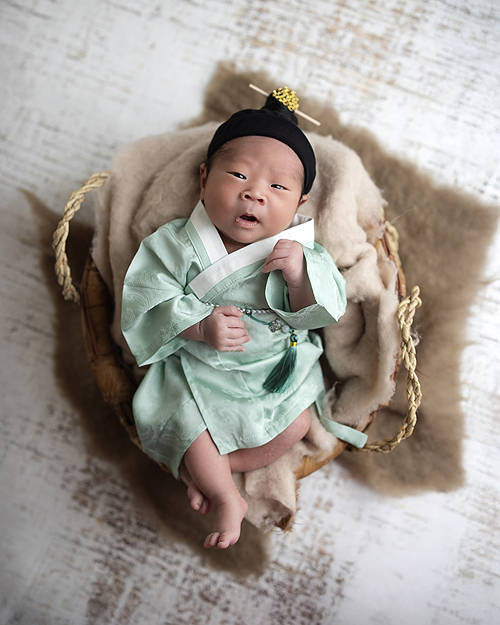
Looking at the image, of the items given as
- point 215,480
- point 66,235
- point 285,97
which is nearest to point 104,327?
point 66,235

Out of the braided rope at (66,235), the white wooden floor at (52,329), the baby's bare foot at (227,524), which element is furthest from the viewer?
the white wooden floor at (52,329)

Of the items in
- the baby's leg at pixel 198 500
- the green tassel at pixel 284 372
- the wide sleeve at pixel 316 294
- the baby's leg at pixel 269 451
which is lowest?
the baby's leg at pixel 198 500

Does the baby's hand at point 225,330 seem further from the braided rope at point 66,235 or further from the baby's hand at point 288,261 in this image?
the braided rope at point 66,235

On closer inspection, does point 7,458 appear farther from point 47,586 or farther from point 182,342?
point 182,342

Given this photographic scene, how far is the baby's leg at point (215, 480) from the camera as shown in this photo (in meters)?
1.23

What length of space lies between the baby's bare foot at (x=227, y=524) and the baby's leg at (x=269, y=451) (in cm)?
12

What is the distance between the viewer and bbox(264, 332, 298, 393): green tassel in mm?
1325

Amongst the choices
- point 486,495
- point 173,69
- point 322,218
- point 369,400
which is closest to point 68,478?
point 369,400

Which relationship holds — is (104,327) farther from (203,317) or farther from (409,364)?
(409,364)

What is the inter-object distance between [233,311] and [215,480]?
18.8 inches

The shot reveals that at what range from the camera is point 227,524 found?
120cm

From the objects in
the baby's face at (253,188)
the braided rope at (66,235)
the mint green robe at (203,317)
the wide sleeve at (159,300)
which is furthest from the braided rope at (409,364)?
the braided rope at (66,235)

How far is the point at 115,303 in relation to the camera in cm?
150

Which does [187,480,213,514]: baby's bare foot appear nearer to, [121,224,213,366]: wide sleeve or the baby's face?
[121,224,213,366]: wide sleeve
